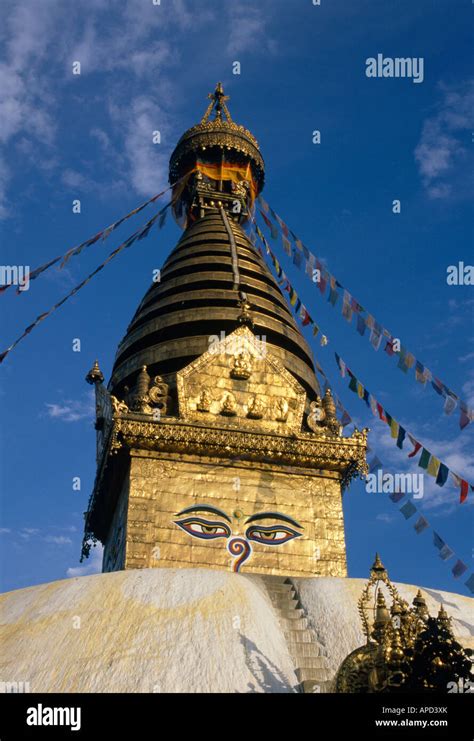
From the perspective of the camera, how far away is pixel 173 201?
2489cm

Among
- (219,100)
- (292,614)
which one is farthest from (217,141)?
(292,614)

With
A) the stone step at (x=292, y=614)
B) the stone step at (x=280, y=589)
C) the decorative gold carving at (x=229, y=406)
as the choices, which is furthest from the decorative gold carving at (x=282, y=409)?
the stone step at (x=292, y=614)

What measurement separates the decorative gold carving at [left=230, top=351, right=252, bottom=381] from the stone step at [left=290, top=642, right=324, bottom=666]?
718cm

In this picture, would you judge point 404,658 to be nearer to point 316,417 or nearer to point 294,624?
point 294,624

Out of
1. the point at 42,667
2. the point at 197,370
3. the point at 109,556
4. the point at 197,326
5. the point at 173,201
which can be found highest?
→ the point at 173,201

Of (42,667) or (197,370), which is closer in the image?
(42,667)

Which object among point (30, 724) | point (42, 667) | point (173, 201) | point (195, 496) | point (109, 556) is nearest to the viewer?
point (30, 724)

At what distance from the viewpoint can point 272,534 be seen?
48.5 ft

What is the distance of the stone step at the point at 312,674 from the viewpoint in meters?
9.12

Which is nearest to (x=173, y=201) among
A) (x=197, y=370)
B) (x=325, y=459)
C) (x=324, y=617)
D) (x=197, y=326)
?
(x=197, y=326)

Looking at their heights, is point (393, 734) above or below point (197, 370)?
below

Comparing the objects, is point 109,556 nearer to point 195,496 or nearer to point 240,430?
point 195,496

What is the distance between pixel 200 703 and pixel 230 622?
89.1 inches

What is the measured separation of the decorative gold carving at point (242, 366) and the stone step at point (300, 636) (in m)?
6.86
